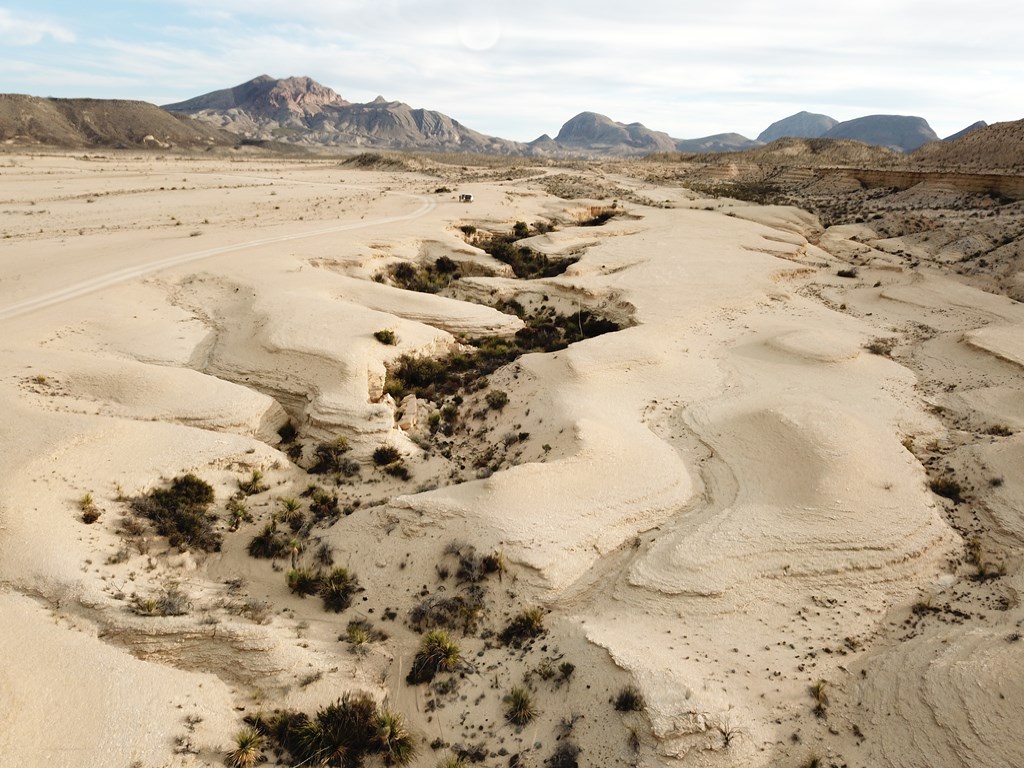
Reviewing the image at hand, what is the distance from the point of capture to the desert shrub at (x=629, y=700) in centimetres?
938

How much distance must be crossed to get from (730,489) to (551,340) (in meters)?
12.1

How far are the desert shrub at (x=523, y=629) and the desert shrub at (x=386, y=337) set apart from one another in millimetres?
12793

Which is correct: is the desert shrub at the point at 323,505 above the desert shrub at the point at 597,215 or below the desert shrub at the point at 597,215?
below

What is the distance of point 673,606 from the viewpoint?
1160 cm

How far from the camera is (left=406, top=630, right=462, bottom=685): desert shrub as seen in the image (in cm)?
1080

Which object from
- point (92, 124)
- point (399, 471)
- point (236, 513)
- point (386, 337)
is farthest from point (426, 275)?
point (92, 124)

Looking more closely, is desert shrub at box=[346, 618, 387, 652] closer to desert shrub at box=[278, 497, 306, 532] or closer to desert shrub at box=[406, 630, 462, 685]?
desert shrub at box=[406, 630, 462, 685]

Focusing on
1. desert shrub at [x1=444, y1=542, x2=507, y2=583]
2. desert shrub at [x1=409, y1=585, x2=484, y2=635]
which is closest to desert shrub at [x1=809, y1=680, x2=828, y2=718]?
desert shrub at [x1=444, y1=542, x2=507, y2=583]

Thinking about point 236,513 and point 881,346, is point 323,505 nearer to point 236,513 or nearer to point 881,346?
point 236,513

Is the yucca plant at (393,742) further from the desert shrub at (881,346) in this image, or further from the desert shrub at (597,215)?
the desert shrub at (597,215)

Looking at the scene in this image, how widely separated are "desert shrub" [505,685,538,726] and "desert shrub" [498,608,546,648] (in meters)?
1.08

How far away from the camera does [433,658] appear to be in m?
11.0

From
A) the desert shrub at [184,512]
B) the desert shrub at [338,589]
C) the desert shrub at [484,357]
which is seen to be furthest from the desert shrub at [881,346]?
the desert shrub at [184,512]

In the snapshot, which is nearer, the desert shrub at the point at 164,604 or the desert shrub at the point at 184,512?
the desert shrub at the point at 164,604
